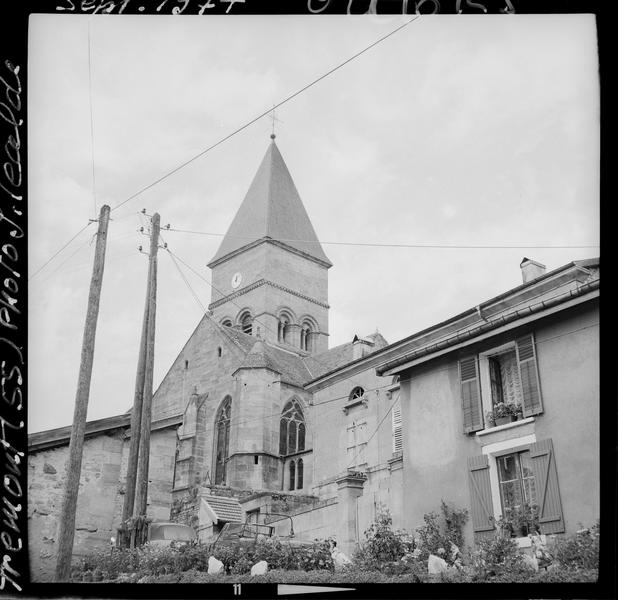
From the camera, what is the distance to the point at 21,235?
676 cm

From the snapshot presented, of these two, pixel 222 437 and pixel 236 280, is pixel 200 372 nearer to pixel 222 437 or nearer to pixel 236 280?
pixel 222 437

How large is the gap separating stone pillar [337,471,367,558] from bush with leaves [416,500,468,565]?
4.23ft

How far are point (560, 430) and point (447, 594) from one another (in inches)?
108

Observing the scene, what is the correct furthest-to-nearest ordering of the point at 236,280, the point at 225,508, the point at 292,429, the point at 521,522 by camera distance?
1. the point at 236,280
2. the point at 292,429
3. the point at 225,508
4. the point at 521,522

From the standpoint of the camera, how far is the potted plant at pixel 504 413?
9.84 metres

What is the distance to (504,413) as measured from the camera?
32.5 feet

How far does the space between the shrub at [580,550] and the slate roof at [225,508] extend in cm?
655

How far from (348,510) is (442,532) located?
211cm

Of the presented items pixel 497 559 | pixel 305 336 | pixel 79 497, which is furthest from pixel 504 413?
pixel 305 336

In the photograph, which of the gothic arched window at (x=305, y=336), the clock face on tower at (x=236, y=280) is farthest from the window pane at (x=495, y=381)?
the gothic arched window at (x=305, y=336)

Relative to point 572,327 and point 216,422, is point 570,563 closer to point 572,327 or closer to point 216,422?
point 572,327

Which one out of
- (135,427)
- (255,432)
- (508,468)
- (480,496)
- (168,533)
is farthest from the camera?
(255,432)

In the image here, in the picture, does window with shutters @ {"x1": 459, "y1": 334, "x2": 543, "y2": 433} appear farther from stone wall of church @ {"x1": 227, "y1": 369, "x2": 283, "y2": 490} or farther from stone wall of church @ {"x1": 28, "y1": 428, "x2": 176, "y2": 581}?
stone wall of church @ {"x1": 227, "y1": 369, "x2": 283, "y2": 490}

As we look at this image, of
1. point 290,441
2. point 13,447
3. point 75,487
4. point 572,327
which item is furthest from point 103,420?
point 290,441
